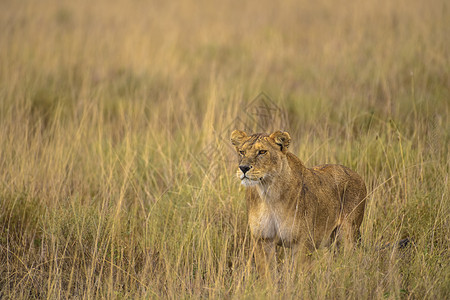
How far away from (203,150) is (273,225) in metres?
2.52

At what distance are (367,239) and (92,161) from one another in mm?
3532

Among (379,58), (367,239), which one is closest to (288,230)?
(367,239)

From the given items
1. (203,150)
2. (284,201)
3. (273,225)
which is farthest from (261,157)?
(203,150)

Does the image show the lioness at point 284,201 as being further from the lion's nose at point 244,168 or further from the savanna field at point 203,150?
the savanna field at point 203,150

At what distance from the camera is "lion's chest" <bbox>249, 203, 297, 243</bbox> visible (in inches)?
166

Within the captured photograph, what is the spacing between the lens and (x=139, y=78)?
426 inches

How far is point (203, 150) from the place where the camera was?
6656 millimetres

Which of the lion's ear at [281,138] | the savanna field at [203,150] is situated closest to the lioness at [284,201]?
the lion's ear at [281,138]

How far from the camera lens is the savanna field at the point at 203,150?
4430mm

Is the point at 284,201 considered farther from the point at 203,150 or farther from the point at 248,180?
the point at 203,150

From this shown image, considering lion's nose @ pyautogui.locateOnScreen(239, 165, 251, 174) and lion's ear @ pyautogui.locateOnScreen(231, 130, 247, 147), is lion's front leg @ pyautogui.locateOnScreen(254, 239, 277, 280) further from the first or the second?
lion's ear @ pyautogui.locateOnScreen(231, 130, 247, 147)

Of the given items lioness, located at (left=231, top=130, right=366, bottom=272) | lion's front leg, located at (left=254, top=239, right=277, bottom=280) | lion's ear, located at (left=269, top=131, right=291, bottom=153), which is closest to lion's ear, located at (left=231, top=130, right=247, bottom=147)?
lioness, located at (left=231, top=130, right=366, bottom=272)

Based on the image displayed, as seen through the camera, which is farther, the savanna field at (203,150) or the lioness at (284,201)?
the savanna field at (203,150)

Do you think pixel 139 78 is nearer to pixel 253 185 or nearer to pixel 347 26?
pixel 347 26
